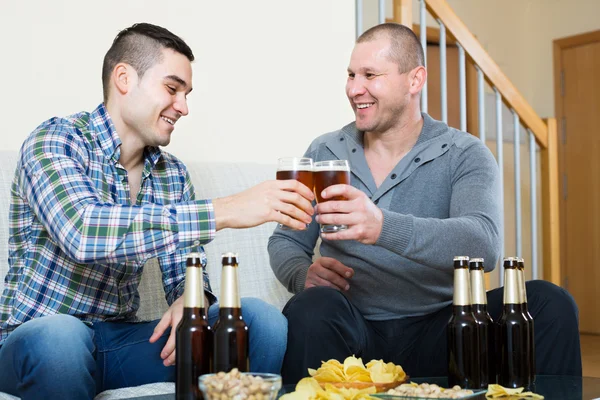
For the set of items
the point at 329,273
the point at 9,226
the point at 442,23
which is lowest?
the point at 329,273

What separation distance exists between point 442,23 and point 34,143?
2.08 metres

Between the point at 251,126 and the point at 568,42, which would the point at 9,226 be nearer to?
the point at 251,126

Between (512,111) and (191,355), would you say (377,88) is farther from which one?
(512,111)

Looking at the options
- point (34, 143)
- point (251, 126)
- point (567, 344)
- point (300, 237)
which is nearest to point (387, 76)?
point (300, 237)

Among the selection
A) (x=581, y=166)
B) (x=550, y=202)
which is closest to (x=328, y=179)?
(x=550, y=202)

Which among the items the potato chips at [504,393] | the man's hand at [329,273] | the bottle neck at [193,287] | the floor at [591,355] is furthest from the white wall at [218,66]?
the floor at [591,355]

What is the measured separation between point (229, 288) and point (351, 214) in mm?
473

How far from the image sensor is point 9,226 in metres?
1.74

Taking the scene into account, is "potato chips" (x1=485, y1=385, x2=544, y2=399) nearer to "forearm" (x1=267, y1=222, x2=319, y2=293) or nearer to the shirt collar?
"forearm" (x1=267, y1=222, x2=319, y2=293)

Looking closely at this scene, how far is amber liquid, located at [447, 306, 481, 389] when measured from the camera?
1.30 m

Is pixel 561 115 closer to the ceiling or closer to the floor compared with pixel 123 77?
closer to the ceiling

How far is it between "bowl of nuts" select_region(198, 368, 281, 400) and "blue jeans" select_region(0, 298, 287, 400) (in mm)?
539

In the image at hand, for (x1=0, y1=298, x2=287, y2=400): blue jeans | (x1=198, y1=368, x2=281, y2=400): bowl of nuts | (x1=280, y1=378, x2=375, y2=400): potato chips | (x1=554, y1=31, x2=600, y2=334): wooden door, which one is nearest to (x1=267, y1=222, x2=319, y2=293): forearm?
(x1=0, y1=298, x2=287, y2=400): blue jeans

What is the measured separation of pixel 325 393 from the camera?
45.1 inches
